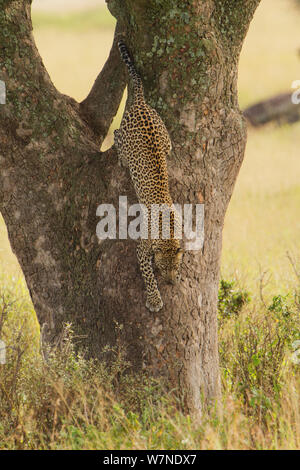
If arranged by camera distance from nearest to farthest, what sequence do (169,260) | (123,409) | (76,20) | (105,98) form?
1. (123,409)
2. (169,260)
3. (105,98)
4. (76,20)

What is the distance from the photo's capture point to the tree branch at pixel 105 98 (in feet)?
18.1

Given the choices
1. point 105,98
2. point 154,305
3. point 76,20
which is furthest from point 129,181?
point 76,20

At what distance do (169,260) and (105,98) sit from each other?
5.67 feet

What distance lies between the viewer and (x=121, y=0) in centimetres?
480

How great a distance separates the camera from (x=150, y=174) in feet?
15.0

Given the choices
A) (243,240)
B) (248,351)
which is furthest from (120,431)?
(243,240)

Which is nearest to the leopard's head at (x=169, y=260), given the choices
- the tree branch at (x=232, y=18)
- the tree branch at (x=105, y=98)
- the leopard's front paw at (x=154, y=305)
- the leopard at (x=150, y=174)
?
the leopard at (x=150, y=174)

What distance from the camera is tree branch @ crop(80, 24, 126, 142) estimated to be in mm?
5523

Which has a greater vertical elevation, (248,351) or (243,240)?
(243,240)

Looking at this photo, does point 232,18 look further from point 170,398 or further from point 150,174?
point 170,398

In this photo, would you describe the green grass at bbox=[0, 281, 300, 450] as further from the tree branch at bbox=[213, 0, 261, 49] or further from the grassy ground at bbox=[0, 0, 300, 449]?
the tree branch at bbox=[213, 0, 261, 49]
